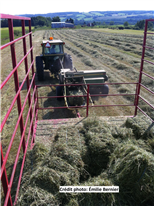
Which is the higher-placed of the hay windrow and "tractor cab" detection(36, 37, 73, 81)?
"tractor cab" detection(36, 37, 73, 81)

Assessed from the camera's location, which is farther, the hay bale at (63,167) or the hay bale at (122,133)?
the hay bale at (122,133)

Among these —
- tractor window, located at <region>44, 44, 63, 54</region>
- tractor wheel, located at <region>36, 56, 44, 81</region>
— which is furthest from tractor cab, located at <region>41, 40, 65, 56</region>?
tractor wheel, located at <region>36, 56, 44, 81</region>

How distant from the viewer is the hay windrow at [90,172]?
252 centimetres

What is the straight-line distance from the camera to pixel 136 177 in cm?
269

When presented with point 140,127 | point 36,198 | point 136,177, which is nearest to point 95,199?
point 136,177

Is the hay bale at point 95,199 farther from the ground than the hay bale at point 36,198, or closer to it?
closer to it

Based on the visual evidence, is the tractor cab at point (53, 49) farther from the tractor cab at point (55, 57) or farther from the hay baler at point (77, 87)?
the hay baler at point (77, 87)

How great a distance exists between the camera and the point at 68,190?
102 inches

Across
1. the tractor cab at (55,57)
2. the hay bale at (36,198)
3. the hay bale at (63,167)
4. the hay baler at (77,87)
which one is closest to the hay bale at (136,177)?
the hay bale at (63,167)

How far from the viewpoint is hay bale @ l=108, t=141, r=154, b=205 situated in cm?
263

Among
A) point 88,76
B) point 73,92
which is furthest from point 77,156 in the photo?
point 88,76

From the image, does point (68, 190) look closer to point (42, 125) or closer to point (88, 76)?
point (42, 125)

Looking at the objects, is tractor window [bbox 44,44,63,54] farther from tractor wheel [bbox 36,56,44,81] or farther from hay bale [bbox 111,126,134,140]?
hay bale [bbox 111,126,134,140]

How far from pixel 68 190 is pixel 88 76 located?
5.97 metres
